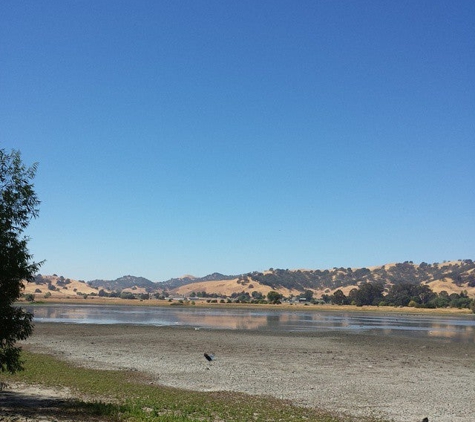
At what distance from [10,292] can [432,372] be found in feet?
87.1

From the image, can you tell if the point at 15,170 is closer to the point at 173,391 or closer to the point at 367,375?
the point at 173,391

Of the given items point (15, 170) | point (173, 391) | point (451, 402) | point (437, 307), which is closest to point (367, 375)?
point (451, 402)

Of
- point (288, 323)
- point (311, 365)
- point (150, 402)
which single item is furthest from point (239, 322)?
point (150, 402)

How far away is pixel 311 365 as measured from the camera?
111 ft

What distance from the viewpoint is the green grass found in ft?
58.1

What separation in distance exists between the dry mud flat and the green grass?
1.80 metres

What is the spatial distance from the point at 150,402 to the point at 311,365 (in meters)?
16.4

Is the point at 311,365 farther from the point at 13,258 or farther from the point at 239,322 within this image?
the point at 239,322

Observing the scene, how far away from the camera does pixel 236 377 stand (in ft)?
92.8

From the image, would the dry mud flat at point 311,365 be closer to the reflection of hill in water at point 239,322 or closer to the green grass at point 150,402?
the green grass at point 150,402

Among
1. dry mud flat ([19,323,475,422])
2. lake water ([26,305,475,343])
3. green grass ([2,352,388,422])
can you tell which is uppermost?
green grass ([2,352,388,422])

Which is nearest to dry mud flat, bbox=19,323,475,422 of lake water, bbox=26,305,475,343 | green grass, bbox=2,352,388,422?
green grass, bbox=2,352,388,422

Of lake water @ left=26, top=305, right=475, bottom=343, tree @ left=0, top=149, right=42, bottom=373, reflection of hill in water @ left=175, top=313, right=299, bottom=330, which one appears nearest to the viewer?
tree @ left=0, top=149, right=42, bottom=373

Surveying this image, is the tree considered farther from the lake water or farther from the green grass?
the lake water
